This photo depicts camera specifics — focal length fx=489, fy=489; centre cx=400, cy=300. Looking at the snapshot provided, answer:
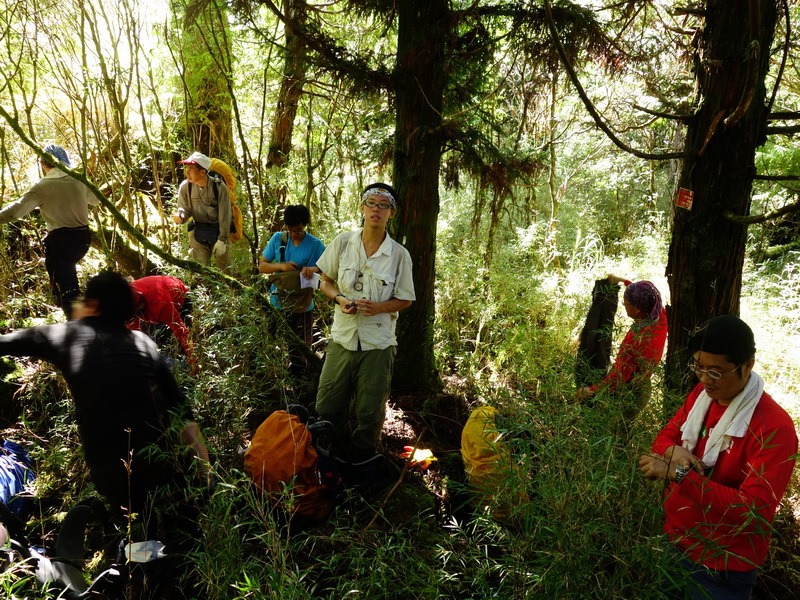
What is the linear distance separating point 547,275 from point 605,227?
738 cm

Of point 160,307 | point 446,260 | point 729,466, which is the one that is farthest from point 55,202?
point 729,466

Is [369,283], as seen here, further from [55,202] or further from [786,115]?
[55,202]

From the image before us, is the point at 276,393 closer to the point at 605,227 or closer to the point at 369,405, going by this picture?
the point at 369,405

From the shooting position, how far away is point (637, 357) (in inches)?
118

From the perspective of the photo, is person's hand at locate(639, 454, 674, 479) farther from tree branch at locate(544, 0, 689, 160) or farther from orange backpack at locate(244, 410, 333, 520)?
orange backpack at locate(244, 410, 333, 520)

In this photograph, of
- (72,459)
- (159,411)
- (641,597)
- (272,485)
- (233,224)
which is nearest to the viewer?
(641,597)

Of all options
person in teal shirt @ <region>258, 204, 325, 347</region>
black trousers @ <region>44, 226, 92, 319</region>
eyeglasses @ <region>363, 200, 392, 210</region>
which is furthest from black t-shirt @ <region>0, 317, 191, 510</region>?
black trousers @ <region>44, 226, 92, 319</region>

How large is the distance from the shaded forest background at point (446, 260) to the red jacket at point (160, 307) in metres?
0.16

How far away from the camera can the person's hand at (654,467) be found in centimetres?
183

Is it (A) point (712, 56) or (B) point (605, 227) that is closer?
(A) point (712, 56)

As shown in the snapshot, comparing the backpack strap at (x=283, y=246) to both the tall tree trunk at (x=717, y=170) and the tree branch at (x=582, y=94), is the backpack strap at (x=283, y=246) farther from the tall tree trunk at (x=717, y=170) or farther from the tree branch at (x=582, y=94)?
the tall tree trunk at (x=717, y=170)

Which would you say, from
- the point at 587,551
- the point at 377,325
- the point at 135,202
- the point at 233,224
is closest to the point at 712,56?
the point at 377,325

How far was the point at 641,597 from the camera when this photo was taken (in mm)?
1556

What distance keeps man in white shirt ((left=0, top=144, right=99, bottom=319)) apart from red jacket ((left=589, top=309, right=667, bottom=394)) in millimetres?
4994
